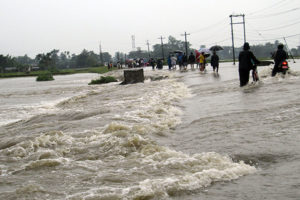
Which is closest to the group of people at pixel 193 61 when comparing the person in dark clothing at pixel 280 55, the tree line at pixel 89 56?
the person in dark clothing at pixel 280 55

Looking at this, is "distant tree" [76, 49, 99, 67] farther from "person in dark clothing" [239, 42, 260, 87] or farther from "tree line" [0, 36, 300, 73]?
"person in dark clothing" [239, 42, 260, 87]

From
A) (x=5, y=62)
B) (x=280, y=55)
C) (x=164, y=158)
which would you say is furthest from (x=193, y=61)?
(x=5, y=62)

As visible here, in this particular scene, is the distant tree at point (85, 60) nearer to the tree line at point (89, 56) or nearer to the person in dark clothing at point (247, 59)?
the tree line at point (89, 56)

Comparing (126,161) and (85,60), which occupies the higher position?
(85,60)

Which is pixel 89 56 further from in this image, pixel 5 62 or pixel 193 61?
pixel 193 61

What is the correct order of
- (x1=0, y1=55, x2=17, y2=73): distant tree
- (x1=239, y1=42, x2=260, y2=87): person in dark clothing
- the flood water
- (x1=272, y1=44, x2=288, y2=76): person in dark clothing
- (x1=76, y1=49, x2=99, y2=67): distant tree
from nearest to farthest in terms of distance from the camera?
the flood water, (x1=239, y1=42, x2=260, y2=87): person in dark clothing, (x1=272, y1=44, x2=288, y2=76): person in dark clothing, (x1=0, y1=55, x2=17, y2=73): distant tree, (x1=76, y1=49, x2=99, y2=67): distant tree

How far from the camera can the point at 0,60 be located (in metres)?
104

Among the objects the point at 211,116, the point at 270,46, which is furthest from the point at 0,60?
the point at 211,116

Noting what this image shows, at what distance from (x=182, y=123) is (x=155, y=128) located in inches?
32.2

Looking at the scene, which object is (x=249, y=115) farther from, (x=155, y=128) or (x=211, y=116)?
(x=155, y=128)

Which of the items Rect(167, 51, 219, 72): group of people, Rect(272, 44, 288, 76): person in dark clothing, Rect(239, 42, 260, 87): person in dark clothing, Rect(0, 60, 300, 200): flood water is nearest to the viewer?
Rect(0, 60, 300, 200): flood water

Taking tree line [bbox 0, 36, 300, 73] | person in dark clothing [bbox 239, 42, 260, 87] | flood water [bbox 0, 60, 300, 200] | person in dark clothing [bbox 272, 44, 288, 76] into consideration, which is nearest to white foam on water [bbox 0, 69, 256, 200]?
→ flood water [bbox 0, 60, 300, 200]

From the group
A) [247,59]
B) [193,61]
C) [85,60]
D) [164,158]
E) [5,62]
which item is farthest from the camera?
[85,60]

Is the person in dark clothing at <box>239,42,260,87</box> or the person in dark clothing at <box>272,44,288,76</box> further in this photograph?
the person in dark clothing at <box>272,44,288,76</box>
